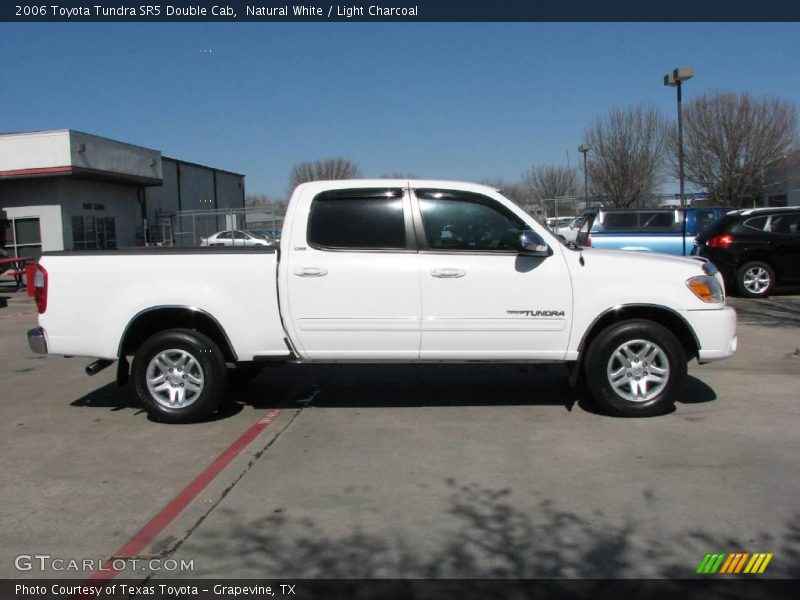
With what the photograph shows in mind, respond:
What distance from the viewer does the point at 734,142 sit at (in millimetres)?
35781

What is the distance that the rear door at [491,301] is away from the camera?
5746 mm

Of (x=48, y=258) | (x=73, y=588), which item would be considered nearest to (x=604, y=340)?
(x=73, y=588)

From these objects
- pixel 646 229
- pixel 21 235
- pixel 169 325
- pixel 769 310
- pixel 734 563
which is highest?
pixel 21 235

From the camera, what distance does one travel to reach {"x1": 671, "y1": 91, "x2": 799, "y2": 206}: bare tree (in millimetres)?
35125

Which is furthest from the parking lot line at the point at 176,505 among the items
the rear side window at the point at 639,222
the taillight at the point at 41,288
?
the rear side window at the point at 639,222

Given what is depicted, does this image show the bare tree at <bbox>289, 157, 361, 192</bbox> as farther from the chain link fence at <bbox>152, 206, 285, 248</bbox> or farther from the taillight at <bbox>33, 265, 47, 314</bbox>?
the taillight at <bbox>33, 265, 47, 314</bbox>

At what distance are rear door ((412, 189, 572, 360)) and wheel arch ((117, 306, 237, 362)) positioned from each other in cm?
175

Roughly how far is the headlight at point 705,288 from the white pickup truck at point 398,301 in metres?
0.01

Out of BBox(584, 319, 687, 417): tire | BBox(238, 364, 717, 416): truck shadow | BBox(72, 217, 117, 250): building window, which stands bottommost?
BBox(238, 364, 717, 416): truck shadow

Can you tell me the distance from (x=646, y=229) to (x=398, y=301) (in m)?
10.7

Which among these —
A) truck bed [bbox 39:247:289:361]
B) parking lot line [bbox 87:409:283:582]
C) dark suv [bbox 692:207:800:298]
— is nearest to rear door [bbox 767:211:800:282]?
dark suv [bbox 692:207:800:298]

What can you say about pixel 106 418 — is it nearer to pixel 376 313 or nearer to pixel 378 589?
pixel 376 313

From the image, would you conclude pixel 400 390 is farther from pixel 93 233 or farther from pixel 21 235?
pixel 93 233

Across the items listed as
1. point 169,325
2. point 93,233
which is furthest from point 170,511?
point 93,233
